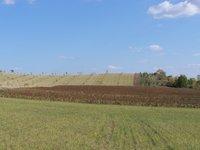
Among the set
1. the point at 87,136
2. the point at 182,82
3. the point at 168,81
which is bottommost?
the point at 87,136

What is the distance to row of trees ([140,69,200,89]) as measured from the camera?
3527 inches

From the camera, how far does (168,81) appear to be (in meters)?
94.6

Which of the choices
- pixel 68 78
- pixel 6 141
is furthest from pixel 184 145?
pixel 68 78

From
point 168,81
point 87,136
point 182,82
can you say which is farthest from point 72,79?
point 87,136

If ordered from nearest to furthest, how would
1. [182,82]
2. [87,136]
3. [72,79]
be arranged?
[87,136]
[182,82]
[72,79]

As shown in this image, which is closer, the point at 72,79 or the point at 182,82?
the point at 182,82

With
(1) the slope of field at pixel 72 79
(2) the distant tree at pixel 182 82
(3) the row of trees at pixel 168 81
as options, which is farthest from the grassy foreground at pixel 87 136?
(2) the distant tree at pixel 182 82

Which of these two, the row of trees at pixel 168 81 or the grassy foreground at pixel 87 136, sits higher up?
the row of trees at pixel 168 81

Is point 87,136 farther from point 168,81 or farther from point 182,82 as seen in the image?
point 168,81

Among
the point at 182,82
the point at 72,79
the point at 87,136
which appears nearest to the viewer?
the point at 87,136

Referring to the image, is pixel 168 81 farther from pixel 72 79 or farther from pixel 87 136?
pixel 87 136

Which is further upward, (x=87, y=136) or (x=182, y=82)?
(x=182, y=82)

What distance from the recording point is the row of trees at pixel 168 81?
294 feet

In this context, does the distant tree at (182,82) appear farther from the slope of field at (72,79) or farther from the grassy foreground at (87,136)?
the grassy foreground at (87,136)
